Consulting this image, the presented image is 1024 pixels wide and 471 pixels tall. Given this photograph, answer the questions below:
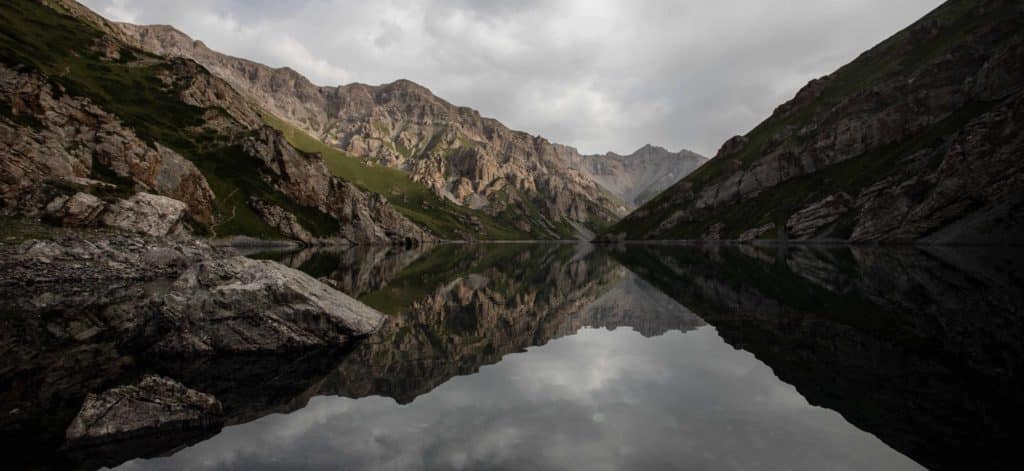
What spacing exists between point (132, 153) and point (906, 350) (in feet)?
472

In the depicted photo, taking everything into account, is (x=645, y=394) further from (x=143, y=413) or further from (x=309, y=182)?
(x=309, y=182)

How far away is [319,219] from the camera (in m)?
176

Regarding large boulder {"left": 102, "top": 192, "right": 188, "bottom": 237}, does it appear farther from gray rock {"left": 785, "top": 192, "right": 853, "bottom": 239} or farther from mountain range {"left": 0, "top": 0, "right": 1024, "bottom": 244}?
gray rock {"left": 785, "top": 192, "right": 853, "bottom": 239}

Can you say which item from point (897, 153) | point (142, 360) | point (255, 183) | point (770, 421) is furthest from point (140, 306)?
point (897, 153)

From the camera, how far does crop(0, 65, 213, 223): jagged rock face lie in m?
57.5

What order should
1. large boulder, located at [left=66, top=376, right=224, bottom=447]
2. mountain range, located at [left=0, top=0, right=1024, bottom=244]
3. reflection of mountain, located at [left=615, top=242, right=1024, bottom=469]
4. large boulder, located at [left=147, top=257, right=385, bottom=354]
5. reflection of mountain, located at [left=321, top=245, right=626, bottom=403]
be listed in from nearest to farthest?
reflection of mountain, located at [left=615, top=242, right=1024, bottom=469]
large boulder, located at [left=66, top=376, right=224, bottom=447]
reflection of mountain, located at [left=321, top=245, right=626, bottom=403]
large boulder, located at [left=147, top=257, right=385, bottom=354]
mountain range, located at [left=0, top=0, right=1024, bottom=244]

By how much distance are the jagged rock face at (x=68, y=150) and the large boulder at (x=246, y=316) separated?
4922 cm

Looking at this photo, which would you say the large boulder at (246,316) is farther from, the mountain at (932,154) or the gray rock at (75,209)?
the mountain at (932,154)

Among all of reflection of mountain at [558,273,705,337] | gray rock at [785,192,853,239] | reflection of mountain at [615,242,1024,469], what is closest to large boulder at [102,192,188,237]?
reflection of mountain at [558,273,705,337]

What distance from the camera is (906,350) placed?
1798 cm

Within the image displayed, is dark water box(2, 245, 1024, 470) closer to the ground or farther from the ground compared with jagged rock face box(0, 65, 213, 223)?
closer to the ground

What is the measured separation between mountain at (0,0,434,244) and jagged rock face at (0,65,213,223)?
253 mm

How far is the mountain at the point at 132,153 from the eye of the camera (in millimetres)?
61188

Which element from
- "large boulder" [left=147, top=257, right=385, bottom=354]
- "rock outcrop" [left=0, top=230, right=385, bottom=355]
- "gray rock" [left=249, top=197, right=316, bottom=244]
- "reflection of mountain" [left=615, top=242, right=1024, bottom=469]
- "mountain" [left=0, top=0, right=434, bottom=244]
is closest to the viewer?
"reflection of mountain" [left=615, top=242, right=1024, bottom=469]
